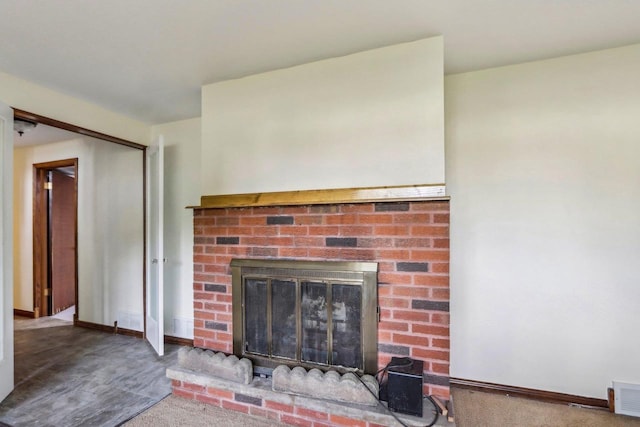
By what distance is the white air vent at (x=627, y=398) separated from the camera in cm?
183

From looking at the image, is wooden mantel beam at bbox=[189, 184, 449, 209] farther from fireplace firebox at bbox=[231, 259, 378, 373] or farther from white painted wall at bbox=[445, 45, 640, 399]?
white painted wall at bbox=[445, 45, 640, 399]

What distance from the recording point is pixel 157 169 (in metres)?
2.78

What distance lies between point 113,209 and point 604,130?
437 cm

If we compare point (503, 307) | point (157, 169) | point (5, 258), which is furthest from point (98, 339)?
point (503, 307)

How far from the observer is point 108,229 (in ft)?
11.1

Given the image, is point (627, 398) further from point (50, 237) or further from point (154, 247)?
point (50, 237)

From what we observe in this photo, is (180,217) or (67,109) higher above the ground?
(67,109)

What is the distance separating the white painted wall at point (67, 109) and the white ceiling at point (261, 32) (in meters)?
0.10

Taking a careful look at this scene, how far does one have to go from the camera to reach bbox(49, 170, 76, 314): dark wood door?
12.9 ft

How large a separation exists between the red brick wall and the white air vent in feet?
3.89

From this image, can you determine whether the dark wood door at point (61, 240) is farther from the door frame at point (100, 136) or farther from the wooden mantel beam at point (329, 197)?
the wooden mantel beam at point (329, 197)

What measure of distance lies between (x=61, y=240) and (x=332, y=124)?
4.20m

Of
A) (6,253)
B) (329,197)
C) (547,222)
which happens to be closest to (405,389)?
(329,197)

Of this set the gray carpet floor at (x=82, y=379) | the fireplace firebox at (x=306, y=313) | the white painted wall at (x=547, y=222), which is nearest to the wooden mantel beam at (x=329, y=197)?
the fireplace firebox at (x=306, y=313)
